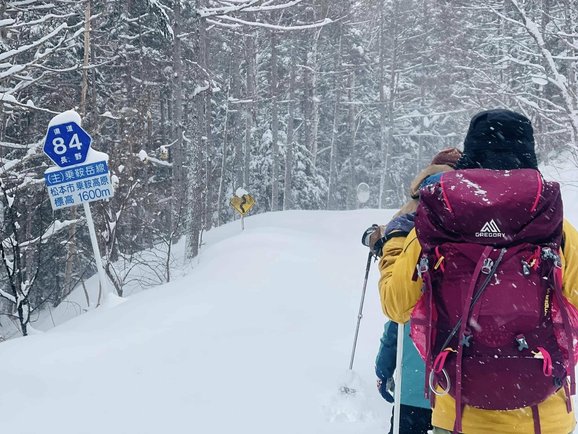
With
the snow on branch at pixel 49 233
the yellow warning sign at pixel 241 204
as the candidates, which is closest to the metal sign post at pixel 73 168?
the snow on branch at pixel 49 233

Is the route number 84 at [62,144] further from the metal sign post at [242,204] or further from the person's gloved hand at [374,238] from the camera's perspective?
the metal sign post at [242,204]

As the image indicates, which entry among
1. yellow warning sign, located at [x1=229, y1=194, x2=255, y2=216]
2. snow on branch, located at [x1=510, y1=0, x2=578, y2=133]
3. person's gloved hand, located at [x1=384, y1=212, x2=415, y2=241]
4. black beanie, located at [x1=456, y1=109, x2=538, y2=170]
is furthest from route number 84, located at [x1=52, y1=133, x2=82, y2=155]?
yellow warning sign, located at [x1=229, y1=194, x2=255, y2=216]

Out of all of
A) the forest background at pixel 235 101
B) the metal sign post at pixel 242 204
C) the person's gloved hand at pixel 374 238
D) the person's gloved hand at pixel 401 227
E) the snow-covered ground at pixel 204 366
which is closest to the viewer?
the person's gloved hand at pixel 401 227

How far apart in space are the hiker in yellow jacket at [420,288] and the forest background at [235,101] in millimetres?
7375

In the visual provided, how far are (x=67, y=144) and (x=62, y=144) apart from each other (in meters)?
0.07

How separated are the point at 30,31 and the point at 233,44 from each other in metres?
16.2

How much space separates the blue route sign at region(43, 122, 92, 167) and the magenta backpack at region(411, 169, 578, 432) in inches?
258

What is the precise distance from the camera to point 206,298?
770cm

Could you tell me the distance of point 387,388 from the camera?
356 cm

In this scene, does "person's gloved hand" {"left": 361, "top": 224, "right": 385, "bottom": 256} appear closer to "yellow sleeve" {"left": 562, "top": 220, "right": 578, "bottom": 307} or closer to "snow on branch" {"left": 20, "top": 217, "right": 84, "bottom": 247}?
"yellow sleeve" {"left": 562, "top": 220, "right": 578, "bottom": 307}

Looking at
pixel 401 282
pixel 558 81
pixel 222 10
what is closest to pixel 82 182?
pixel 401 282

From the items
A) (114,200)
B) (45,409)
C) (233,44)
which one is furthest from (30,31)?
(233,44)

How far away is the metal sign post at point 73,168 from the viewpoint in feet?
25.2

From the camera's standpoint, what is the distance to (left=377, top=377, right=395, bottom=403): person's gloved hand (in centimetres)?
355
